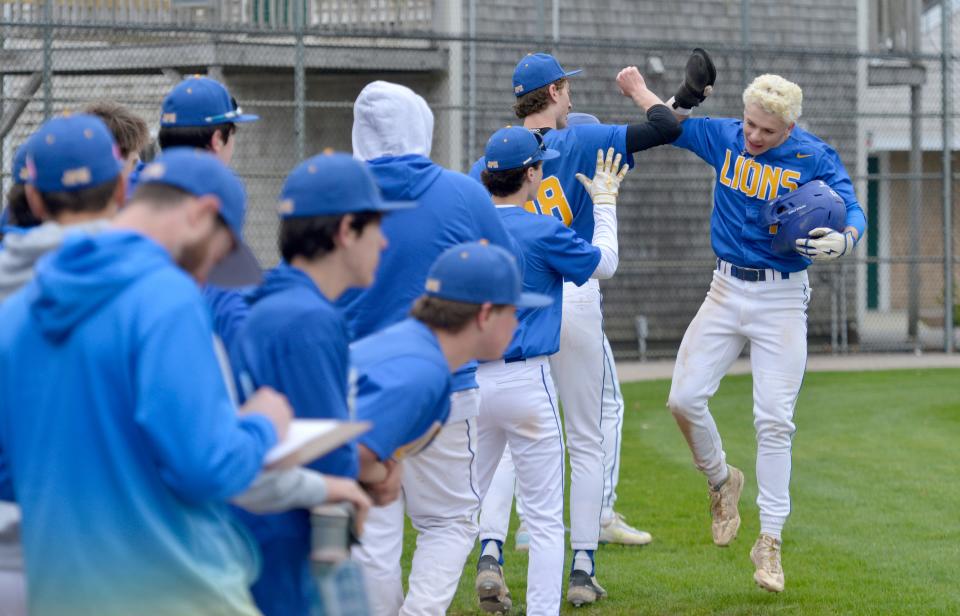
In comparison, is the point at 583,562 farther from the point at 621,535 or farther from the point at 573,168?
the point at 573,168

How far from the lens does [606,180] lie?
264 inches

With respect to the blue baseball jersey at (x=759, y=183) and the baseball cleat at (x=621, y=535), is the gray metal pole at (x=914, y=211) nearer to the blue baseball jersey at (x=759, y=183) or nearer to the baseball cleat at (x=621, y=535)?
the baseball cleat at (x=621, y=535)

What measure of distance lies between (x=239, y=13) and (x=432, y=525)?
14454mm

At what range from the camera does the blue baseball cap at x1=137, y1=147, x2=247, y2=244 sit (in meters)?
3.05

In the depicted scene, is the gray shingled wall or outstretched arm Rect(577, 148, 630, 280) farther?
the gray shingled wall

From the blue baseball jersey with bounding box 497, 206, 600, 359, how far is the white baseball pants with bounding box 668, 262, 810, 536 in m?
1.39

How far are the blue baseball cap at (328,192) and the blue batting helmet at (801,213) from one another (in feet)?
12.8

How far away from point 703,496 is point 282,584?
6635 mm

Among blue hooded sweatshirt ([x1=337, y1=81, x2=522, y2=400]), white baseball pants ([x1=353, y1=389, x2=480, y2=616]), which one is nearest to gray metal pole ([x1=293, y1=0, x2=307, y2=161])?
blue hooded sweatshirt ([x1=337, y1=81, x2=522, y2=400])

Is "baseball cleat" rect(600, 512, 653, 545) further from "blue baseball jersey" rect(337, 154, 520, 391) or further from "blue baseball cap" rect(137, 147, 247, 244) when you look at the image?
"blue baseball cap" rect(137, 147, 247, 244)

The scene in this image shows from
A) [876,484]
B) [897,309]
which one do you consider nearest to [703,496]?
[876,484]

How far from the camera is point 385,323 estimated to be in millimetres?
5391

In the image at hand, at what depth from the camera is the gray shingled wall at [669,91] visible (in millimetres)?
19750

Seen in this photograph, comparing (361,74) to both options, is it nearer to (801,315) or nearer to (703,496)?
(703,496)
